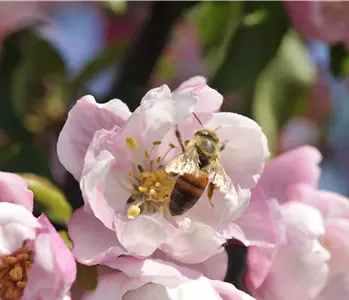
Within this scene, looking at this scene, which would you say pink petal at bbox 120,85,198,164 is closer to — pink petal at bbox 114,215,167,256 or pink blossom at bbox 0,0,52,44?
pink petal at bbox 114,215,167,256

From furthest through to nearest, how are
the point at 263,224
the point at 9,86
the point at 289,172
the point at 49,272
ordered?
the point at 9,86 < the point at 289,172 < the point at 263,224 < the point at 49,272

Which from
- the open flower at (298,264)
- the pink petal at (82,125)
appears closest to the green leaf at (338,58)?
the open flower at (298,264)

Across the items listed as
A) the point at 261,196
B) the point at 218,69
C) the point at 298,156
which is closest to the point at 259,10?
the point at 218,69

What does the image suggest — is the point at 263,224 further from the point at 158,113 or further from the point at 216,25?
the point at 216,25

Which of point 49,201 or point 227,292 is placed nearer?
point 227,292

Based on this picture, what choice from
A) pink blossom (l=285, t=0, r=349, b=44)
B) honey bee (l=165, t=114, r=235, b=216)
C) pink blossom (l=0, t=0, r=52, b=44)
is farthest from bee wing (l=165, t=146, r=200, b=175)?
pink blossom (l=0, t=0, r=52, b=44)

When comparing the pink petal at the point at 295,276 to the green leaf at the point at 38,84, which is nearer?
the pink petal at the point at 295,276

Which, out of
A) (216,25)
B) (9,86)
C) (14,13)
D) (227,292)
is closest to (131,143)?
(227,292)

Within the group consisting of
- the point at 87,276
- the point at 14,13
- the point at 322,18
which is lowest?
the point at 14,13

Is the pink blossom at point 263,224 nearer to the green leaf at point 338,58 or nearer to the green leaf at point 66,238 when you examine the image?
the green leaf at point 66,238
